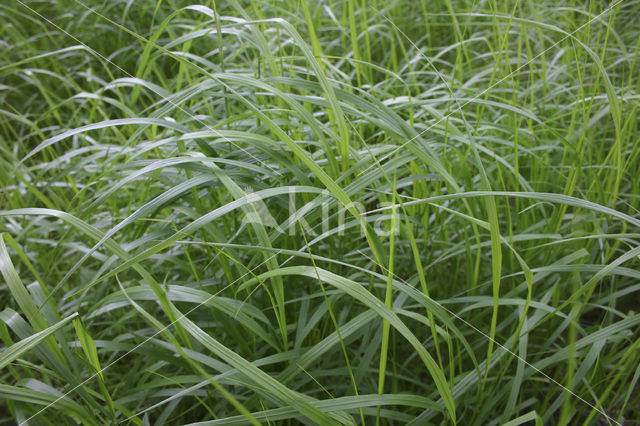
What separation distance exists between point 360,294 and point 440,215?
1.43ft

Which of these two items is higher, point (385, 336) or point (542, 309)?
point (385, 336)

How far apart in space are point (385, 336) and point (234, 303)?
279 mm

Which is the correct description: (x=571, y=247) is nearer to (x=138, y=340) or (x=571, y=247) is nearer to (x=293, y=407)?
(x=293, y=407)

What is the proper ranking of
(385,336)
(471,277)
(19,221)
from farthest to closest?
(19,221)
(471,277)
(385,336)

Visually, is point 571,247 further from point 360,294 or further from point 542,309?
point 360,294

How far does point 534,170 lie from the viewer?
1.00 meters

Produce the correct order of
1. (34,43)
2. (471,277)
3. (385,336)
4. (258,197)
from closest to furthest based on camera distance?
(385,336) < (258,197) < (471,277) < (34,43)

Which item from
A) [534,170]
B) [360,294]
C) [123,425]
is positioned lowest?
[123,425]

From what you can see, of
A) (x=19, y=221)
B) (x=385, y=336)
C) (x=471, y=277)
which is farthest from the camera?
(x=19, y=221)

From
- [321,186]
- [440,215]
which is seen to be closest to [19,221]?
[321,186]

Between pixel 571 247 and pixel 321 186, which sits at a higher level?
pixel 321 186

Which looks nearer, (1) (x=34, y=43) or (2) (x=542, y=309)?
(2) (x=542, y=309)

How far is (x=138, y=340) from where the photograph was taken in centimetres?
85

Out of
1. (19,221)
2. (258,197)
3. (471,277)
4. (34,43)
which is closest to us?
(258,197)
